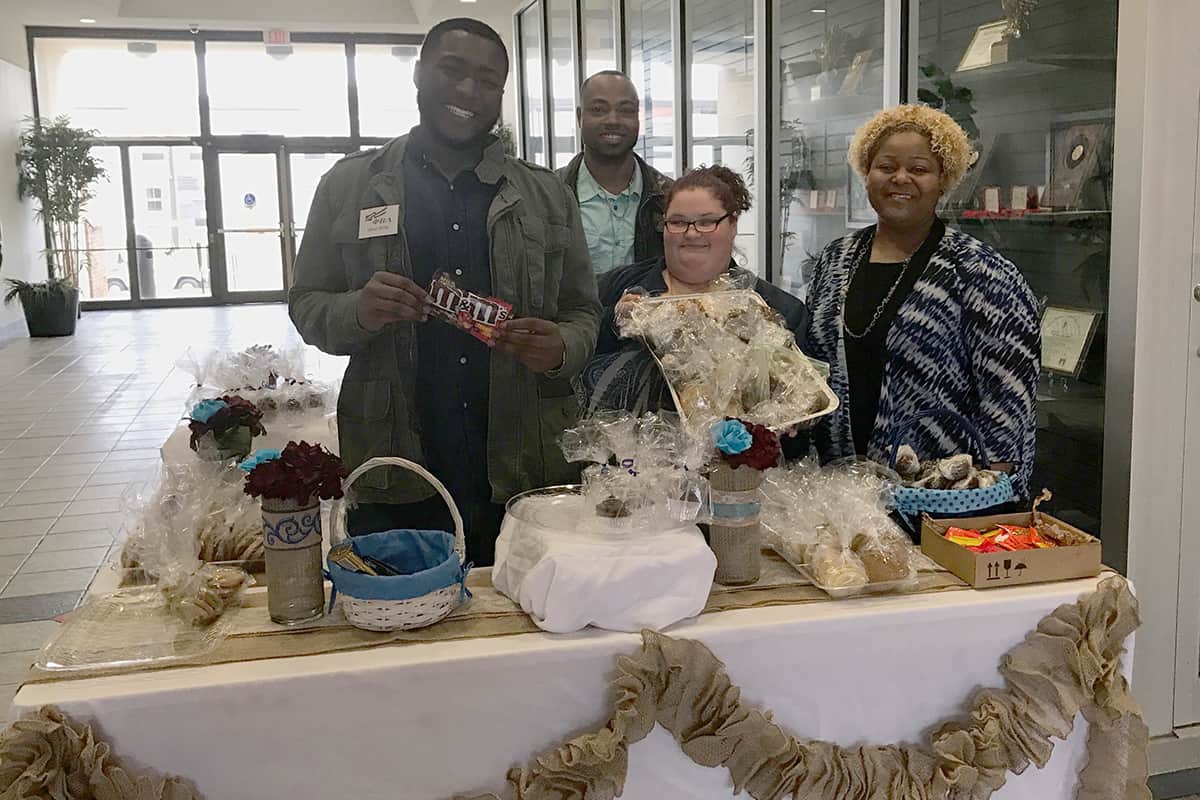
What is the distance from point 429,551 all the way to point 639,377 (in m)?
0.57

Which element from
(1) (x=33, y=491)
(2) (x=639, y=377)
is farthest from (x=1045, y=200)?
(1) (x=33, y=491)

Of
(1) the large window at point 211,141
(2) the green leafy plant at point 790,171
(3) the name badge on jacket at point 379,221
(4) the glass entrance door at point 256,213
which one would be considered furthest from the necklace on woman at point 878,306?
(4) the glass entrance door at point 256,213

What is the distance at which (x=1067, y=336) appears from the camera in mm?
2824

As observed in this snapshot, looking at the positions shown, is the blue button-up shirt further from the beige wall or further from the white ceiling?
the beige wall

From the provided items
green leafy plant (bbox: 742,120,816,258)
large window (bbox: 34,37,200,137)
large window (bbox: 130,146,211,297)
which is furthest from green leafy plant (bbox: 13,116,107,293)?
green leafy plant (bbox: 742,120,816,258)

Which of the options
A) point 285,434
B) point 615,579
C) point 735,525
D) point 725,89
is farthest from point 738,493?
point 725,89

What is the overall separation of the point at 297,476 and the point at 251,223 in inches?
533

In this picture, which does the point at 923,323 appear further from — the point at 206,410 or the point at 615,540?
the point at 206,410

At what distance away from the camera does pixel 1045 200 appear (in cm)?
308

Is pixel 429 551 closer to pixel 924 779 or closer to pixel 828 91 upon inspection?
pixel 924 779

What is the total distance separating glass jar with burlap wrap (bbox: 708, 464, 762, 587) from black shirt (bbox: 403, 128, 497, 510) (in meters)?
0.55

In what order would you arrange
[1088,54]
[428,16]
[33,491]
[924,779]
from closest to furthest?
[924,779] < [1088,54] < [33,491] < [428,16]

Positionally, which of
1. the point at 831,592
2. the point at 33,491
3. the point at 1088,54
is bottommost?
the point at 33,491

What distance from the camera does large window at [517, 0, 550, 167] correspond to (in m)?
9.29
